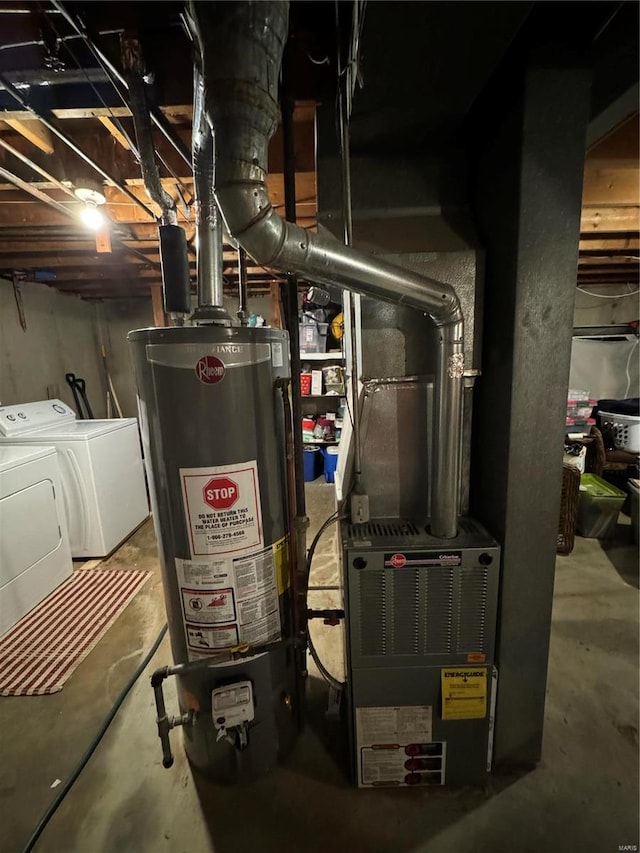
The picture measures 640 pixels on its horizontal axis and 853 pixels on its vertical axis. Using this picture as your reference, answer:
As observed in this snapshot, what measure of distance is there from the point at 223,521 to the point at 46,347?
4.18 m

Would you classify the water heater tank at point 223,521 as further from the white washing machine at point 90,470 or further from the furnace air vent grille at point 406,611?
the white washing machine at point 90,470

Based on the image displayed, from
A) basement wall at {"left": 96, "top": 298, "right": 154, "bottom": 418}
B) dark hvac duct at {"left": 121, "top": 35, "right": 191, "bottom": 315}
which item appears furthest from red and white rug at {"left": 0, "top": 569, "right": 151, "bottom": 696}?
basement wall at {"left": 96, "top": 298, "right": 154, "bottom": 418}

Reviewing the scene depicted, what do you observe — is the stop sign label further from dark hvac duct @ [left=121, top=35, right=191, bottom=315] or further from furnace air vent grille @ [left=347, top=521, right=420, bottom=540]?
dark hvac duct @ [left=121, top=35, right=191, bottom=315]

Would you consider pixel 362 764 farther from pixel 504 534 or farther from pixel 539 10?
pixel 539 10

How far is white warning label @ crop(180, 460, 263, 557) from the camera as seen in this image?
1010 mm

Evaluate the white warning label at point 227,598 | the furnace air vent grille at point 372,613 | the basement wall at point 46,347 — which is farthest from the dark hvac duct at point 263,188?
the basement wall at point 46,347

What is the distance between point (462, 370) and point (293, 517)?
0.73 m

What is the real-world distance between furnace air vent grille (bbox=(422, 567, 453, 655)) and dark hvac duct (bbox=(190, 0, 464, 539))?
43 centimetres

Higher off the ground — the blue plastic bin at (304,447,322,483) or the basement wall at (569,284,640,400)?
the basement wall at (569,284,640,400)

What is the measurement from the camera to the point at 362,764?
1203 millimetres

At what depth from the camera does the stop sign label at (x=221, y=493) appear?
101 centimetres

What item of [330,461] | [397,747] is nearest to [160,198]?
[397,747]

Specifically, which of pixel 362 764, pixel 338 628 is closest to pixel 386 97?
pixel 362 764

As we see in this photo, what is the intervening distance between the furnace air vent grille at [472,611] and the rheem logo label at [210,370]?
0.93 metres
